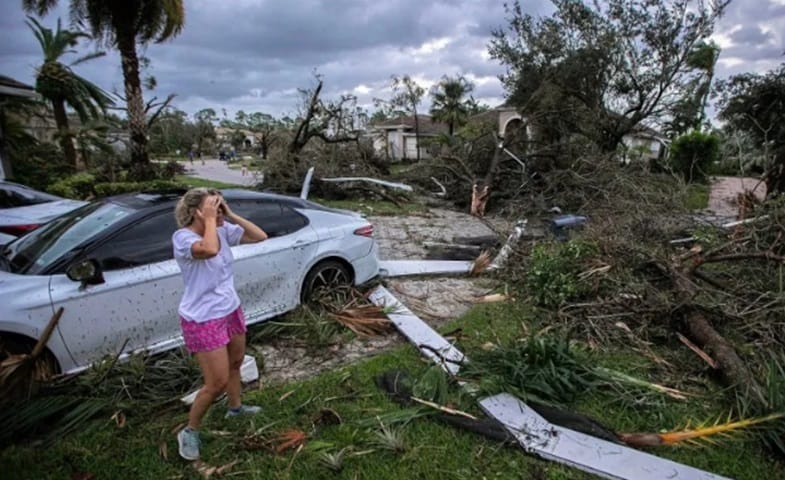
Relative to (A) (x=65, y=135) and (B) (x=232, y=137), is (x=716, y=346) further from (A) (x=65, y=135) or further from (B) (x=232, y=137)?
(B) (x=232, y=137)

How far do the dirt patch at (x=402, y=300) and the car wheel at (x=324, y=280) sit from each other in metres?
0.65

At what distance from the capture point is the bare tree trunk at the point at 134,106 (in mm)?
12188

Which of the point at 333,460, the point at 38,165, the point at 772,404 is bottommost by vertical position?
the point at 333,460

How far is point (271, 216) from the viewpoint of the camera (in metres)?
4.47

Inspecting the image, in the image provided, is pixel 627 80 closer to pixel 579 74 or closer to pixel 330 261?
pixel 579 74

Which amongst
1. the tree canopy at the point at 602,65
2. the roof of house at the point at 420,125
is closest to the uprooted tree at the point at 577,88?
the tree canopy at the point at 602,65

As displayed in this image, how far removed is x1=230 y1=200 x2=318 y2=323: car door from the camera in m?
4.06

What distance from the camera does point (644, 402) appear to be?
323 cm

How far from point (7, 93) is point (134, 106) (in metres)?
3.43

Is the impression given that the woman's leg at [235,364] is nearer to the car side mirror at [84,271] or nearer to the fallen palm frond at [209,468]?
the fallen palm frond at [209,468]

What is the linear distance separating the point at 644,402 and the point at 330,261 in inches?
127

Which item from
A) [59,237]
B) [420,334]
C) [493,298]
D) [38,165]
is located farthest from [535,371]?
[38,165]

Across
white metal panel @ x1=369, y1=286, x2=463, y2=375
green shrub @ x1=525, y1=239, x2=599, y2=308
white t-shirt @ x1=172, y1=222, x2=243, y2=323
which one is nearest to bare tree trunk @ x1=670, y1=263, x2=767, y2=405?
green shrub @ x1=525, y1=239, x2=599, y2=308

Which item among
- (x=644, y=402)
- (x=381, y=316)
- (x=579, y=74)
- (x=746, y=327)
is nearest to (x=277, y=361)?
(x=381, y=316)
